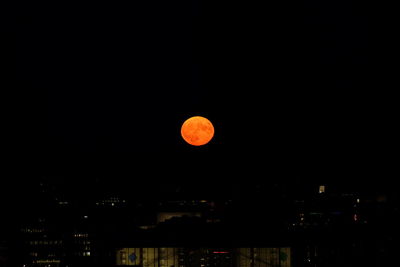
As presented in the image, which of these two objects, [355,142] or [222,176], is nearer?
[355,142]

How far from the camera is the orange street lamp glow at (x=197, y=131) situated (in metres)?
5.99

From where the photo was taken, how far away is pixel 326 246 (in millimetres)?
3096

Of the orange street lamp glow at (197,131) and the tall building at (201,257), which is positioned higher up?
the orange street lamp glow at (197,131)

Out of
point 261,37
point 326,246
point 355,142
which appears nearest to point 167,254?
point 326,246

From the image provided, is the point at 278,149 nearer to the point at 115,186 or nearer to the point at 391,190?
the point at 391,190

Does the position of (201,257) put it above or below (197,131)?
below

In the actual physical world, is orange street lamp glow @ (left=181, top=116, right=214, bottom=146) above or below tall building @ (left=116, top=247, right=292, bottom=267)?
above

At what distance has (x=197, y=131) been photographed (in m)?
6.08

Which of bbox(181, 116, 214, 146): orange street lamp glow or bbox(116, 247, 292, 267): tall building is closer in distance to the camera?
bbox(116, 247, 292, 267): tall building

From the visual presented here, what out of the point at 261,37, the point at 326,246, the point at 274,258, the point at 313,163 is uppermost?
the point at 261,37

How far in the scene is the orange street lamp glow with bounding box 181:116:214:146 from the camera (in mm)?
5992

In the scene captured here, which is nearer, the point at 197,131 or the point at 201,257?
the point at 201,257

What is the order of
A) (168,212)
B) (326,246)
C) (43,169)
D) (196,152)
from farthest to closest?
(196,152) → (43,169) → (168,212) → (326,246)

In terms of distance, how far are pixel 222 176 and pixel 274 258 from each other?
418cm
